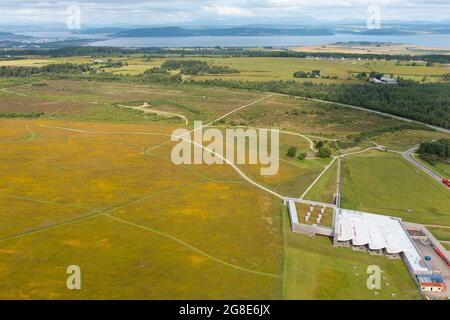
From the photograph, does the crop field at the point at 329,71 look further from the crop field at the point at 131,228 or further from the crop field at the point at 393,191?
the crop field at the point at 131,228

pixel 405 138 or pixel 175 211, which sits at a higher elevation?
pixel 405 138

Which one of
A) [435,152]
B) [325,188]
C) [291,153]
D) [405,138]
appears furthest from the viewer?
[405,138]

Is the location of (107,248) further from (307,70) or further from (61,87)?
(307,70)

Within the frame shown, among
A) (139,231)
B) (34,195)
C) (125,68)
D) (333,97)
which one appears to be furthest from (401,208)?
(125,68)

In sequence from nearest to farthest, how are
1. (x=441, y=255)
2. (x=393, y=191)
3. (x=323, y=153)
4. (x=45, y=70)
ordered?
(x=441, y=255), (x=393, y=191), (x=323, y=153), (x=45, y=70)

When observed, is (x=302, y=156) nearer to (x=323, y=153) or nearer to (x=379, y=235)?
(x=323, y=153)

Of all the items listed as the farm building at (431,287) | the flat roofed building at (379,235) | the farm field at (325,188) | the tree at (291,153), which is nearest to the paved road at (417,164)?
the farm field at (325,188)

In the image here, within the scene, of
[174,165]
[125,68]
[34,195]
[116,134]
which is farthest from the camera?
[125,68]

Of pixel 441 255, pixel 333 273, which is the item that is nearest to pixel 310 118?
pixel 441 255
